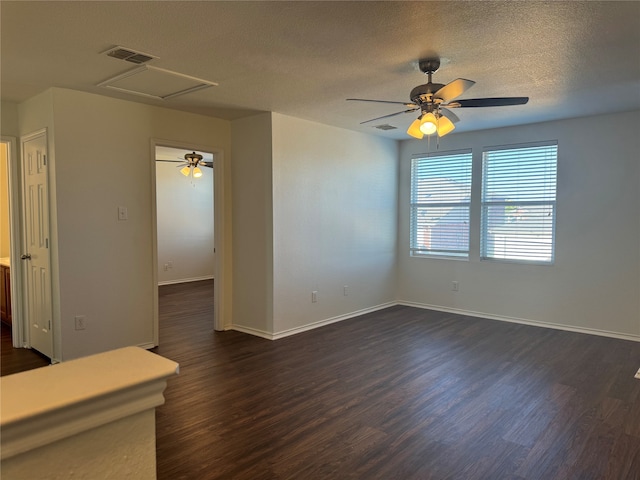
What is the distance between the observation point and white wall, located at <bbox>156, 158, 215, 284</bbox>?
839 centimetres

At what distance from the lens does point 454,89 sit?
283 cm

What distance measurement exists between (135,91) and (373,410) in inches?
131

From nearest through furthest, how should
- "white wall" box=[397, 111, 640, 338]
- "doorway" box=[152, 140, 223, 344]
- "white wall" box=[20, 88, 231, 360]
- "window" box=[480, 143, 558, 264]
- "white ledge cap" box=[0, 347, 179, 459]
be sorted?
1. "white ledge cap" box=[0, 347, 179, 459]
2. "white wall" box=[20, 88, 231, 360]
3. "white wall" box=[397, 111, 640, 338]
4. "window" box=[480, 143, 558, 264]
5. "doorway" box=[152, 140, 223, 344]

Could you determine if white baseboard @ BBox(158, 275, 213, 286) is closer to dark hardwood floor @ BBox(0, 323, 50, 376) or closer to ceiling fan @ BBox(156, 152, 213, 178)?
ceiling fan @ BBox(156, 152, 213, 178)

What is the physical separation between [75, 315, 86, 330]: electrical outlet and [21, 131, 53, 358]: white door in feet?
0.89

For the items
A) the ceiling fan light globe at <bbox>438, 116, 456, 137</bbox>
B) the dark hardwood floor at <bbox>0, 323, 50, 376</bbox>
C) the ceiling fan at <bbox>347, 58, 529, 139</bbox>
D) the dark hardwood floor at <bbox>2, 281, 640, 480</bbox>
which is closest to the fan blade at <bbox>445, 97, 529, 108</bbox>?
the ceiling fan at <bbox>347, 58, 529, 139</bbox>

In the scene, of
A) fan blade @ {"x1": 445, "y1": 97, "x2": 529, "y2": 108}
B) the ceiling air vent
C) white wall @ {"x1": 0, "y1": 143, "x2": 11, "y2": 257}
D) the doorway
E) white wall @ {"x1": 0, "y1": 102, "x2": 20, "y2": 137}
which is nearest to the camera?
the ceiling air vent

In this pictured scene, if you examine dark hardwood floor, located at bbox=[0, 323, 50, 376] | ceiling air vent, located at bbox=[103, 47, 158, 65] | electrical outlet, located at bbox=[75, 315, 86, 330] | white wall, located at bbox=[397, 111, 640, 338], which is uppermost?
ceiling air vent, located at bbox=[103, 47, 158, 65]

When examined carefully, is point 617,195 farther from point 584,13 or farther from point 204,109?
point 204,109

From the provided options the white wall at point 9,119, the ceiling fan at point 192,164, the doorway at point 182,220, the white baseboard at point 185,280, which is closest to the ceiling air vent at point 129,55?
the white wall at point 9,119

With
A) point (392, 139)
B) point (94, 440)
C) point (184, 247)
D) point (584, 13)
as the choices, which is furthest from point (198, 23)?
point (184, 247)

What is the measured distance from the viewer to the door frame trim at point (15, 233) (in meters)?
4.33

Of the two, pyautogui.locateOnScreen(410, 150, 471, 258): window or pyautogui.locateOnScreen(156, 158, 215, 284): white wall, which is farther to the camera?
pyautogui.locateOnScreen(156, 158, 215, 284): white wall

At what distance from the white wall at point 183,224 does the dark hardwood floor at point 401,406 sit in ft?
12.2
